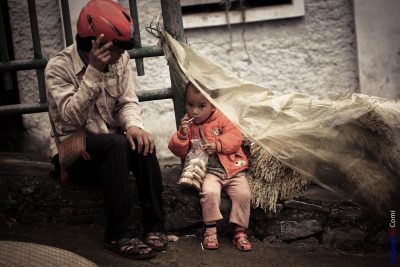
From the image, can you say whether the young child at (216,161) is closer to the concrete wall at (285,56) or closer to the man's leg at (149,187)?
the man's leg at (149,187)

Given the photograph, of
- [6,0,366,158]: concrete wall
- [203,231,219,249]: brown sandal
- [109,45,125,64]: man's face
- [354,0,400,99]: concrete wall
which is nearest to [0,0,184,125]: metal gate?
[109,45,125,64]: man's face

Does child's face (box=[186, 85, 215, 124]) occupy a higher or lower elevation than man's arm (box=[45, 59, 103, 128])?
lower

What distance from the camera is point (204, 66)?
3.55 metres

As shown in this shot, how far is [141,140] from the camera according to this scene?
309 cm

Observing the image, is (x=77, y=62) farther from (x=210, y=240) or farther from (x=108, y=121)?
(x=210, y=240)

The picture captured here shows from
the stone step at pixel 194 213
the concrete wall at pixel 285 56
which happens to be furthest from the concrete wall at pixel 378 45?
the stone step at pixel 194 213

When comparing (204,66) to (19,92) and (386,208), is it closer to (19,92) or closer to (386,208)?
(386,208)

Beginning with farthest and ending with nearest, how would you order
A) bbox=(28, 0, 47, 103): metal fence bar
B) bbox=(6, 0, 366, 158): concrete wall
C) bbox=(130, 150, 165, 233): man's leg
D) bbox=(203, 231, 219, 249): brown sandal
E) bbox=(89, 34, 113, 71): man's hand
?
bbox=(6, 0, 366, 158): concrete wall
bbox=(28, 0, 47, 103): metal fence bar
bbox=(203, 231, 219, 249): brown sandal
bbox=(130, 150, 165, 233): man's leg
bbox=(89, 34, 113, 71): man's hand

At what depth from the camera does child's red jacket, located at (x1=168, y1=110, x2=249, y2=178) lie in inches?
134

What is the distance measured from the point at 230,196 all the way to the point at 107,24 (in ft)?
4.24

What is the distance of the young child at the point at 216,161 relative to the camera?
10.9 feet

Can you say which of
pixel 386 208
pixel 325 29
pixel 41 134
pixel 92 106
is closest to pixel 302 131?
pixel 386 208

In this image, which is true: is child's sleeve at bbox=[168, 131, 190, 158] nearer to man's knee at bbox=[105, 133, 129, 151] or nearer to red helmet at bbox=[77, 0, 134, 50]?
man's knee at bbox=[105, 133, 129, 151]

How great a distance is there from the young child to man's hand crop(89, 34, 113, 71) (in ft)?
2.29
